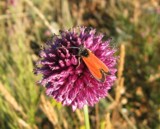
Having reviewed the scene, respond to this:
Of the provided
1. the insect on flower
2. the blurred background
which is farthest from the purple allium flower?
the blurred background

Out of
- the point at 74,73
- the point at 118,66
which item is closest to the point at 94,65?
the point at 74,73

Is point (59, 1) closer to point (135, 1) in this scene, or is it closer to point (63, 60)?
point (135, 1)

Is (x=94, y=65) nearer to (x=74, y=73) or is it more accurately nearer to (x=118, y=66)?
(x=74, y=73)

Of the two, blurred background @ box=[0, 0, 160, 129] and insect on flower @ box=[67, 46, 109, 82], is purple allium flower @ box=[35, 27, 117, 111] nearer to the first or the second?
insect on flower @ box=[67, 46, 109, 82]

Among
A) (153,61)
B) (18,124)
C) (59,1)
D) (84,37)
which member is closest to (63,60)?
(84,37)

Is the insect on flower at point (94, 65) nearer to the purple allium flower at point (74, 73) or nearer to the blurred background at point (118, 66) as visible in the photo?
the purple allium flower at point (74, 73)

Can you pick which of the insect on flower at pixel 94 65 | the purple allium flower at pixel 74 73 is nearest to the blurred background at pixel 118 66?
the purple allium flower at pixel 74 73
